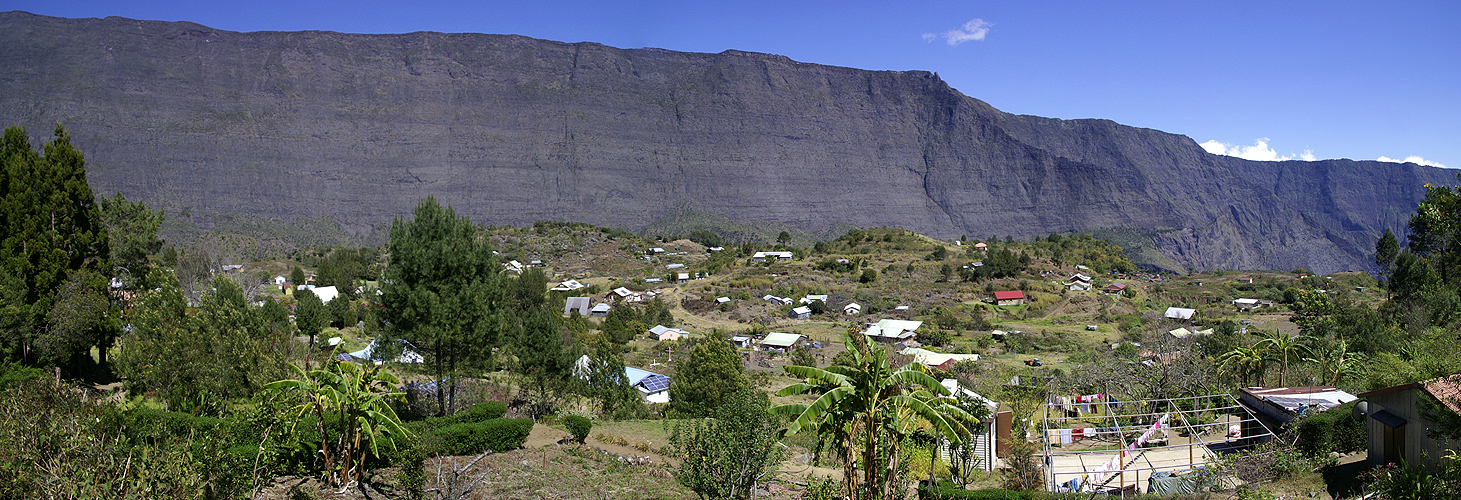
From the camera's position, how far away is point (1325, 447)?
49.9ft

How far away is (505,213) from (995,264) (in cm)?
10035

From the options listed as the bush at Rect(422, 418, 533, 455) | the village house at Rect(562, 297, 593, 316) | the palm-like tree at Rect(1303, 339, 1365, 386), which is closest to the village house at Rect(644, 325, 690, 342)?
the village house at Rect(562, 297, 593, 316)

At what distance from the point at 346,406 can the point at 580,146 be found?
15635 cm

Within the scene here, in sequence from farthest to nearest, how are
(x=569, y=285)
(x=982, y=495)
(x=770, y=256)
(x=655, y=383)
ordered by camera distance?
(x=770, y=256)
(x=569, y=285)
(x=655, y=383)
(x=982, y=495)

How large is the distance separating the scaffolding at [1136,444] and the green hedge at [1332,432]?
2.78ft

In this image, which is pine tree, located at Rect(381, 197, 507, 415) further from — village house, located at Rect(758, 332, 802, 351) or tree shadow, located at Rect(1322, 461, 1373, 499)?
village house, located at Rect(758, 332, 802, 351)

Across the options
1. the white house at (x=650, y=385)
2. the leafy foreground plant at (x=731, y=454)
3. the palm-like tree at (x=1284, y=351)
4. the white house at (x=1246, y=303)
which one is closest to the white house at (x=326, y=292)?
the white house at (x=650, y=385)

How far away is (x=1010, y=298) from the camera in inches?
2685

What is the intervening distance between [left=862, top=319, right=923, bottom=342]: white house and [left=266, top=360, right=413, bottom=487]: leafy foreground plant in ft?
140

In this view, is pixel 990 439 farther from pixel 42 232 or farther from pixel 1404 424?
pixel 42 232

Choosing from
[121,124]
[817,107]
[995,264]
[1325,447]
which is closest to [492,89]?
[121,124]

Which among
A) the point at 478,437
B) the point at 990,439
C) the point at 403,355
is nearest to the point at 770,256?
the point at 403,355

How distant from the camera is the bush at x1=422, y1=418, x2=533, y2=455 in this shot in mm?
14969

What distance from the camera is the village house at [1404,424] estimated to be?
39.5 ft
